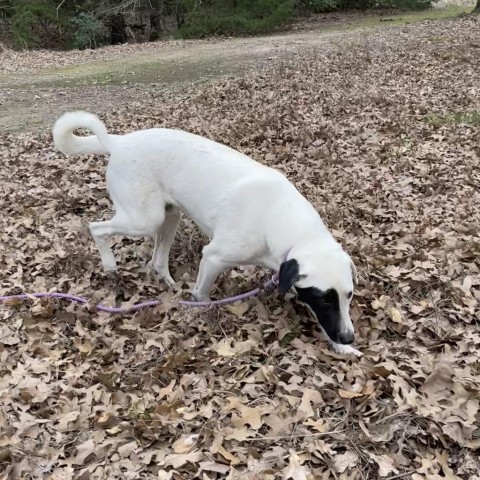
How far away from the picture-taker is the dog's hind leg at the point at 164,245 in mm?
5454

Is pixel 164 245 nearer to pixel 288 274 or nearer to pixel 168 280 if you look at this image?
pixel 168 280

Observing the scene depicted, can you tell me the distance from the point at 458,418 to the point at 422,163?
5.09 metres

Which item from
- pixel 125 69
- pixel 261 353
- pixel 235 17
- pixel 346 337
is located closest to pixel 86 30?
pixel 235 17

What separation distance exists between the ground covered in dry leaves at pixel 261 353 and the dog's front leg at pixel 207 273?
19cm

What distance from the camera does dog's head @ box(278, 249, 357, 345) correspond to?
3.93 m

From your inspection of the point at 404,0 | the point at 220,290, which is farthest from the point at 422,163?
the point at 404,0

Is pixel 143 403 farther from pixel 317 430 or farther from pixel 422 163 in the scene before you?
pixel 422 163

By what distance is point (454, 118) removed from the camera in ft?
31.9

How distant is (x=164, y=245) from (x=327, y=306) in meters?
2.08

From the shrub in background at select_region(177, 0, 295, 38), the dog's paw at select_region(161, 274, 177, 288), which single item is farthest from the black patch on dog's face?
the shrub in background at select_region(177, 0, 295, 38)

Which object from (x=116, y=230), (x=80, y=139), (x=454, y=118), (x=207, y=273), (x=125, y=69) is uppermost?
(x=80, y=139)

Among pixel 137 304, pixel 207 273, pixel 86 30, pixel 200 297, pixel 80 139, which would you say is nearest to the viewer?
pixel 207 273

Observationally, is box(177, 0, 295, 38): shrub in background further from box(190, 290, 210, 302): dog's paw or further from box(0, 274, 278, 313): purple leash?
box(190, 290, 210, 302): dog's paw

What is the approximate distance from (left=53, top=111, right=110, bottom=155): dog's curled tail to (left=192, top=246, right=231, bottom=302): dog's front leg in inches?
57.3
